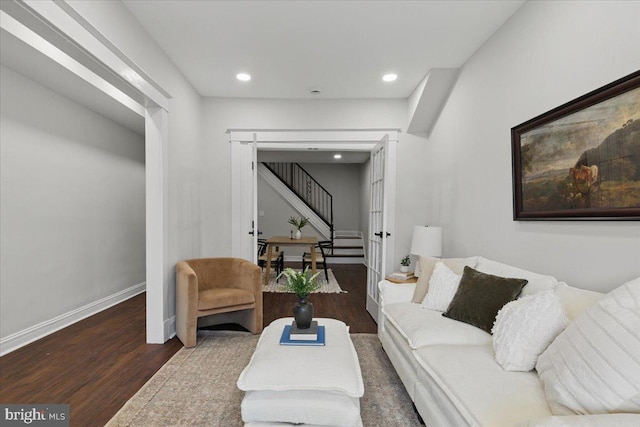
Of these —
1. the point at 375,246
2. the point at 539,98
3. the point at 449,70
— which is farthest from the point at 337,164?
the point at 539,98

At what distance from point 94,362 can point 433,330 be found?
108 inches

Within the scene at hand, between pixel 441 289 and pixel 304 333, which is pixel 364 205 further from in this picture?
pixel 304 333

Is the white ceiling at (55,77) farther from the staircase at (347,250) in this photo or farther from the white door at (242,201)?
the staircase at (347,250)

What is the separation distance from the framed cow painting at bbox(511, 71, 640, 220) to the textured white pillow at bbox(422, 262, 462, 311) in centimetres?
65

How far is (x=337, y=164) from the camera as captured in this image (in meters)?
8.80

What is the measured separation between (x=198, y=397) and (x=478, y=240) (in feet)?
8.45

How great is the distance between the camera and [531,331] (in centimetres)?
149

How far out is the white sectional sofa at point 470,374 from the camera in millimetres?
1162

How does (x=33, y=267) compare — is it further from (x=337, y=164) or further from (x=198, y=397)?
(x=337, y=164)

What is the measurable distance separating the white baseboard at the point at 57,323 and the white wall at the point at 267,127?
1.48 metres

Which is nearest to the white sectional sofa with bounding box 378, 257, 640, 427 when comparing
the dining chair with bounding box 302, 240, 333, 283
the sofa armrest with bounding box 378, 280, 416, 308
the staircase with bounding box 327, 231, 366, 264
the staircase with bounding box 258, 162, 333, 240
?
the sofa armrest with bounding box 378, 280, 416, 308

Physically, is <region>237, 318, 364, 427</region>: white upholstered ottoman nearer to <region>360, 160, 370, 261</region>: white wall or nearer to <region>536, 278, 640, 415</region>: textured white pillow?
<region>536, 278, 640, 415</region>: textured white pillow

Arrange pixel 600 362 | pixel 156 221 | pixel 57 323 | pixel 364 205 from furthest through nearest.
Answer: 1. pixel 364 205
2. pixel 57 323
3. pixel 156 221
4. pixel 600 362

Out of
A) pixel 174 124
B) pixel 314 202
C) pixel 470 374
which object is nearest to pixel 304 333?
pixel 470 374
